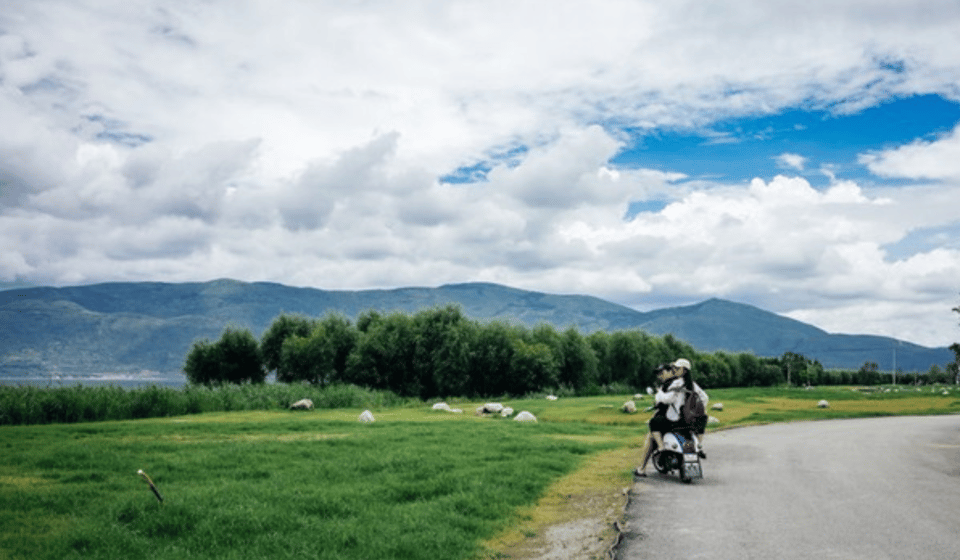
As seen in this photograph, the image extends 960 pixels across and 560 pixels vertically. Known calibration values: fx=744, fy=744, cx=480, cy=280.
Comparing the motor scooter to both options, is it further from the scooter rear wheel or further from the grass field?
the grass field

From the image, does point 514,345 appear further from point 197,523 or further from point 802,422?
point 197,523

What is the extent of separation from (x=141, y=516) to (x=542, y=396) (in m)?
69.7

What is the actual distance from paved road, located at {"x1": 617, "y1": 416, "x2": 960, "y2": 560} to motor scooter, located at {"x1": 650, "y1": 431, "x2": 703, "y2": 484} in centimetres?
37

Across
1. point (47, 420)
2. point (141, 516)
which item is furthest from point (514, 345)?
point (141, 516)

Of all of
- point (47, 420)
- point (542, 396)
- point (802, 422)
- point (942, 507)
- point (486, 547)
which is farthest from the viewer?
point (542, 396)

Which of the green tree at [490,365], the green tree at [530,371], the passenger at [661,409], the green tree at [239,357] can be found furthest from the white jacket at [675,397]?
the green tree at [239,357]

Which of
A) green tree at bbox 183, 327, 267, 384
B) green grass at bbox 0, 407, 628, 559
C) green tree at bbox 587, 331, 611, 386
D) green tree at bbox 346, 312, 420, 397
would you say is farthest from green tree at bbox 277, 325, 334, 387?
green grass at bbox 0, 407, 628, 559

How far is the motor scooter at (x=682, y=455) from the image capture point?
16.8 metres

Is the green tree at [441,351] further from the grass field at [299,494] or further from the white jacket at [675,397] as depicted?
the white jacket at [675,397]

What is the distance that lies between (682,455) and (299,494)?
8.52 meters

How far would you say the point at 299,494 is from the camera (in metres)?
13.6

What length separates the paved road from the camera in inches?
408

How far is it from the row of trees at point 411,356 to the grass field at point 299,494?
57811 mm

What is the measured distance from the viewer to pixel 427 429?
28.5 metres
